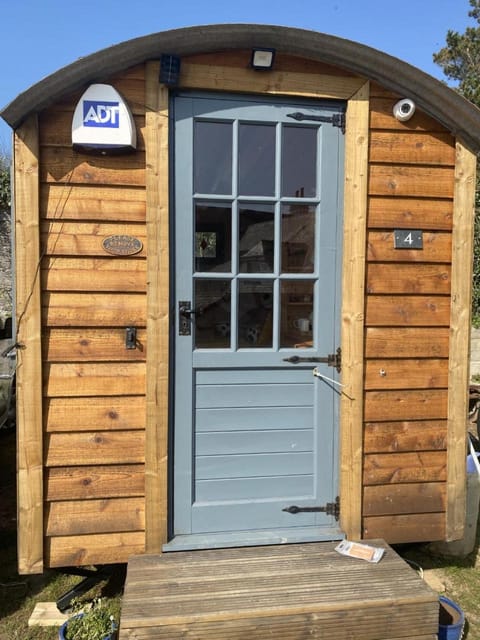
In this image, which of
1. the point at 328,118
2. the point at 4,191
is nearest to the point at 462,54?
the point at 4,191

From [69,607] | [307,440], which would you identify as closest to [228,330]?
[307,440]

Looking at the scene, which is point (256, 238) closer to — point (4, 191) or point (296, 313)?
point (296, 313)

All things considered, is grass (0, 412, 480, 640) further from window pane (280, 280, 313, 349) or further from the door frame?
window pane (280, 280, 313, 349)

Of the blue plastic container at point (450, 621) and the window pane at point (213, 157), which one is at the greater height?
the window pane at point (213, 157)

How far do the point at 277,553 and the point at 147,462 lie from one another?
78cm

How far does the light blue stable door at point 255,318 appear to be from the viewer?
8.18 feet

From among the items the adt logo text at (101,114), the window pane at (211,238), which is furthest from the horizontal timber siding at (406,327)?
the adt logo text at (101,114)

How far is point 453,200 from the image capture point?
2.66 metres

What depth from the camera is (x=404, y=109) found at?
2.56 meters

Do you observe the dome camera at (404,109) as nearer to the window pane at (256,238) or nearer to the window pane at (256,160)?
the window pane at (256,160)

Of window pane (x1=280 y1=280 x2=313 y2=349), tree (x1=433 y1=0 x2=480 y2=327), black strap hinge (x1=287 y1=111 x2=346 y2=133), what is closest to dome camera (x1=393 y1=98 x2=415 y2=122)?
black strap hinge (x1=287 y1=111 x2=346 y2=133)

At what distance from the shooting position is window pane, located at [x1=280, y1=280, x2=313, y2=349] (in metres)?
2.58

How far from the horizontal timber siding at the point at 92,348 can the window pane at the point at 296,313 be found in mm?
719

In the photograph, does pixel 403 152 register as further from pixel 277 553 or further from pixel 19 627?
pixel 19 627
